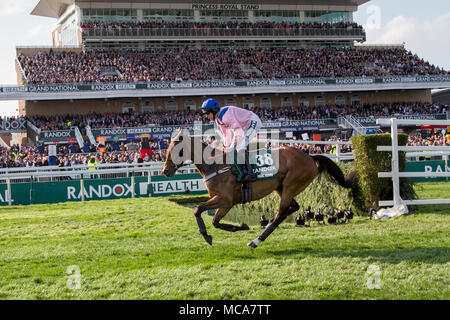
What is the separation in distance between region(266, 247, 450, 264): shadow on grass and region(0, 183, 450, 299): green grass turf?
0.04 feet

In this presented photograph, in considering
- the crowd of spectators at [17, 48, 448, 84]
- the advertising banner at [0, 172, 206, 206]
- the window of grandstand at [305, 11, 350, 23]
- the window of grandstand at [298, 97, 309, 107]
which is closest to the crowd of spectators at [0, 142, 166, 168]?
the advertising banner at [0, 172, 206, 206]

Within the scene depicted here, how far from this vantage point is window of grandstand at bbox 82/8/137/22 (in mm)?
49281

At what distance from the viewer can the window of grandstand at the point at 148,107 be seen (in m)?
46.0

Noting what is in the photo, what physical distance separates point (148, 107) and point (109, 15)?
33.5 feet

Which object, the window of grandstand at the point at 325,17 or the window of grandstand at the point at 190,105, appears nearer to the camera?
the window of grandstand at the point at 190,105

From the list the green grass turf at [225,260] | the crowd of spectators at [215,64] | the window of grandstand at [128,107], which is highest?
the crowd of spectators at [215,64]

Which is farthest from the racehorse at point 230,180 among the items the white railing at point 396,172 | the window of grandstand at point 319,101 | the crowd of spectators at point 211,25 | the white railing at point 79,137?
the window of grandstand at point 319,101

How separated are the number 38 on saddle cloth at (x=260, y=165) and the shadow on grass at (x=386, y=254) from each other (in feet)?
3.67

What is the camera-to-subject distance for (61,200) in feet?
53.4

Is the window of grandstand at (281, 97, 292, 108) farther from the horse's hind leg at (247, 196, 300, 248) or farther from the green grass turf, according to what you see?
the horse's hind leg at (247, 196, 300, 248)

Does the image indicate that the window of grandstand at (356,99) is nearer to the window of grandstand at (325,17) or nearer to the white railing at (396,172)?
the window of grandstand at (325,17)

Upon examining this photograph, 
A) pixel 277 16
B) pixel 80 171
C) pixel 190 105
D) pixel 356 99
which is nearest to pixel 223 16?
pixel 277 16

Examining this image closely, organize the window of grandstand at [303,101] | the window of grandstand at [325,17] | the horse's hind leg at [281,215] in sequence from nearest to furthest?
the horse's hind leg at [281,215] → the window of grandstand at [303,101] → the window of grandstand at [325,17]

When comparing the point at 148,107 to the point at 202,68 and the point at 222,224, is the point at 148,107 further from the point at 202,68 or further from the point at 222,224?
the point at 222,224
